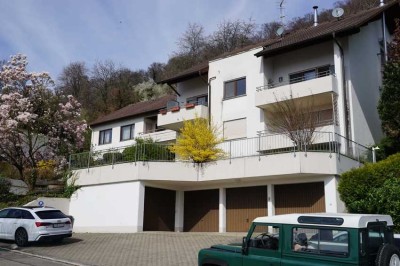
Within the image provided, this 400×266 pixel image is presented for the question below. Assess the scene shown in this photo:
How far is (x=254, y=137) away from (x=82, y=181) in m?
9.80

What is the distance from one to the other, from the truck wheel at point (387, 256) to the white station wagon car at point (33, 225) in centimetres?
1320

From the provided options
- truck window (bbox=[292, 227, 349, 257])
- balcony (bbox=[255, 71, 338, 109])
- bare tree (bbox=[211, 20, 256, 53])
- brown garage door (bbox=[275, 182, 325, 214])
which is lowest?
truck window (bbox=[292, 227, 349, 257])

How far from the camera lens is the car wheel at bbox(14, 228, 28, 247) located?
16641mm

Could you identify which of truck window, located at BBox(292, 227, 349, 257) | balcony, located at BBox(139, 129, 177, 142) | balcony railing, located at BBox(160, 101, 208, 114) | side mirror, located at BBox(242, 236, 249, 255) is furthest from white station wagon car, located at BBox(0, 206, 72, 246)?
balcony, located at BBox(139, 129, 177, 142)

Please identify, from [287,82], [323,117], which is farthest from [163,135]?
[323,117]

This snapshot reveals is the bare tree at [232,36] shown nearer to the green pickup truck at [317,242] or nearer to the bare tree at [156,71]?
the bare tree at [156,71]

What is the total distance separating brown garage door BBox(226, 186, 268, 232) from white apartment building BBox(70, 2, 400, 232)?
0.17 ft

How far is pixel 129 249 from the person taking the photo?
15961 mm

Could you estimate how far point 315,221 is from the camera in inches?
268

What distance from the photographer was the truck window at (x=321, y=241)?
20.8 ft

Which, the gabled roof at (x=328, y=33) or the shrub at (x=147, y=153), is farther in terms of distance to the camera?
the shrub at (x=147, y=153)

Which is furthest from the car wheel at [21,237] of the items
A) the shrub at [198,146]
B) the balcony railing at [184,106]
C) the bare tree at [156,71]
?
the bare tree at [156,71]

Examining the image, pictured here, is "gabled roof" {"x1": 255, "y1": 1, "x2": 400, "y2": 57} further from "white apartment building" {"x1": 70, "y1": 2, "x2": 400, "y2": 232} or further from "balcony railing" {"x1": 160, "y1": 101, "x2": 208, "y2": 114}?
Result: "balcony railing" {"x1": 160, "y1": 101, "x2": 208, "y2": 114}

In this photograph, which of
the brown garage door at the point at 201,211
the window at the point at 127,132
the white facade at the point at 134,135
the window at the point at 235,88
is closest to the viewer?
the brown garage door at the point at 201,211
